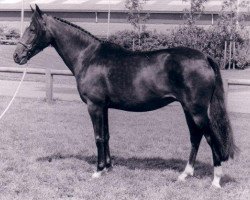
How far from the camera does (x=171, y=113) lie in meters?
12.3

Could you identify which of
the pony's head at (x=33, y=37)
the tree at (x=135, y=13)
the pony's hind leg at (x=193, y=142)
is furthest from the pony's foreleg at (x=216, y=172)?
the tree at (x=135, y=13)

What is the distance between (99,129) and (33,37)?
1.65 metres

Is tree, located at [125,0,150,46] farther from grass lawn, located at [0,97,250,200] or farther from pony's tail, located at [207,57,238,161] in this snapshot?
pony's tail, located at [207,57,238,161]

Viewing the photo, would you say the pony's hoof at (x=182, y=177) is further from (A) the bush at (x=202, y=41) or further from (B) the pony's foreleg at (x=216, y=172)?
(A) the bush at (x=202, y=41)

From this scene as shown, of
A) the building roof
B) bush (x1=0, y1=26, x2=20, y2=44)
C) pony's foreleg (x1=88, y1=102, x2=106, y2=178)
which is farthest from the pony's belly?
bush (x1=0, y1=26, x2=20, y2=44)

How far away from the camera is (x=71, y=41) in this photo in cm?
700

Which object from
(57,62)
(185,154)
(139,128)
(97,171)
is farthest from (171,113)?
(57,62)

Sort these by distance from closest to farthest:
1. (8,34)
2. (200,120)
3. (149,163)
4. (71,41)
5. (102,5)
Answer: (200,120)
(71,41)
(149,163)
(8,34)
(102,5)

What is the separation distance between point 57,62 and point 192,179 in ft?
74.3

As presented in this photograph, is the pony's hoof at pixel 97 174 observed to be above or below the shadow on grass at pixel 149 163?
above

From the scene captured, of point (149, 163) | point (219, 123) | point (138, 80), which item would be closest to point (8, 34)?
point (149, 163)

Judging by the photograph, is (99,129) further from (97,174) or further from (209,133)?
(209,133)

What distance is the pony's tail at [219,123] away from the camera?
20.8ft

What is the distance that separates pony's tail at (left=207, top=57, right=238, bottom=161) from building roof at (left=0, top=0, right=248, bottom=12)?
101 feet
